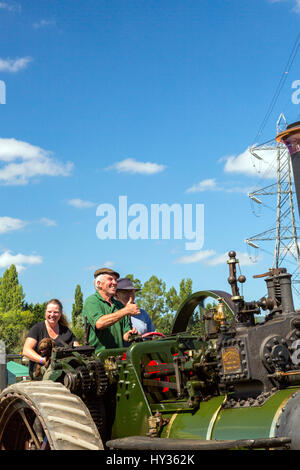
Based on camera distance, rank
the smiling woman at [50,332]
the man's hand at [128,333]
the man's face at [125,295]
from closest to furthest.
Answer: the man's hand at [128,333] → the smiling woman at [50,332] → the man's face at [125,295]

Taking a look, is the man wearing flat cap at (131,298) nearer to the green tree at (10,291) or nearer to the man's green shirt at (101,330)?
the man's green shirt at (101,330)

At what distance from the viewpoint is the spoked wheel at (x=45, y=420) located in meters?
4.14

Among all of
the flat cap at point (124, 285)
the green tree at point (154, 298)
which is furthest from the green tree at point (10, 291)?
the flat cap at point (124, 285)

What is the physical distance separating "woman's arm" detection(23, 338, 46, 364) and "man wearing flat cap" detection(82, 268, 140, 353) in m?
0.64

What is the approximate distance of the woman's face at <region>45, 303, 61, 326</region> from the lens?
20.8 ft

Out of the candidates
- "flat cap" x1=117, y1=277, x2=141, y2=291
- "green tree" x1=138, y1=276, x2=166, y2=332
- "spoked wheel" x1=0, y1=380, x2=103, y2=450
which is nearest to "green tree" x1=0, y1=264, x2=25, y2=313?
"green tree" x1=138, y1=276, x2=166, y2=332

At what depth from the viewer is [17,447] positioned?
16.4ft

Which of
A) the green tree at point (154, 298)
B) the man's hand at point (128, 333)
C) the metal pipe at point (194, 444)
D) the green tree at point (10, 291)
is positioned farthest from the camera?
the green tree at point (10, 291)

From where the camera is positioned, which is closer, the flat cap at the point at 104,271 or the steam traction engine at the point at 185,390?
the steam traction engine at the point at 185,390

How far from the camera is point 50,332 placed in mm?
6371

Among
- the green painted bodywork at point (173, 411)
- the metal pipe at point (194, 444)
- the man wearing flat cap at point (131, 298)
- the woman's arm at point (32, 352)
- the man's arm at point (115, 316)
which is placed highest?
the man wearing flat cap at point (131, 298)
